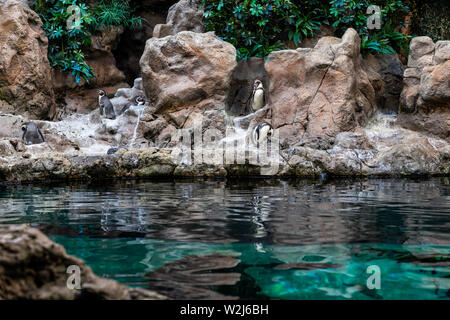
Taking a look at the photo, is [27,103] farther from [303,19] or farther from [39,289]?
[39,289]

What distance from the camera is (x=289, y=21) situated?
494 inches

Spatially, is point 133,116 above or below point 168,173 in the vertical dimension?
above

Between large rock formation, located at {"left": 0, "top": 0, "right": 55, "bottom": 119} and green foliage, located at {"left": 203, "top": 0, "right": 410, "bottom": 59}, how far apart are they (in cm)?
529

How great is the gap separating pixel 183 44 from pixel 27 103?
499 cm

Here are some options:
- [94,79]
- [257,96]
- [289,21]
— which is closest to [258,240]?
[257,96]

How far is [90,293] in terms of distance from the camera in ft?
4.41

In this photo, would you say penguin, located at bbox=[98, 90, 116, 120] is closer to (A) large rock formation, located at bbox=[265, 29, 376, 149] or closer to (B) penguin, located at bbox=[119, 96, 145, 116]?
(B) penguin, located at bbox=[119, 96, 145, 116]

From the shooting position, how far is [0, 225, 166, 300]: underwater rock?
1.34m

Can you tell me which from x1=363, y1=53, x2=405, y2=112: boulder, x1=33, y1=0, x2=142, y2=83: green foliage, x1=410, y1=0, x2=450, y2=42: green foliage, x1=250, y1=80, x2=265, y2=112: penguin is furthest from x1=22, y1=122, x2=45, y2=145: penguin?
x1=410, y1=0, x2=450, y2=42: green foliage

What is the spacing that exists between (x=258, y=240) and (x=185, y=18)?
12.2 metres

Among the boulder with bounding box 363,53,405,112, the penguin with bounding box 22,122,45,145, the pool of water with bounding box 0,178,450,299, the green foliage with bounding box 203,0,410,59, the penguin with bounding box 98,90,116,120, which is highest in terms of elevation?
the green foliage with bounding box 203,0,410,59

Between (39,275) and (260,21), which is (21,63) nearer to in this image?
(260,21)

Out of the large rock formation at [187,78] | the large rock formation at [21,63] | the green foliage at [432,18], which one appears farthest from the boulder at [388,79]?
the large rock formation at [21,63]
